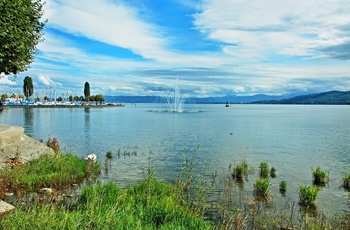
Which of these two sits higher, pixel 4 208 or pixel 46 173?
pixel 4 208

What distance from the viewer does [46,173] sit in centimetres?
2288

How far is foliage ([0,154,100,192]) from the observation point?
2030cm

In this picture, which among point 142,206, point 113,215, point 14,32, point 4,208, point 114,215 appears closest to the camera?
point 114,215

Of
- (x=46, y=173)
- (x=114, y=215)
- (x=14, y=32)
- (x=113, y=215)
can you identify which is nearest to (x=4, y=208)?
(x=113, y=215)

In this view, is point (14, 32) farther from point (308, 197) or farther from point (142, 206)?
point (308, 197)

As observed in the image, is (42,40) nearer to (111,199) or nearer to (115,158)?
(115,158)

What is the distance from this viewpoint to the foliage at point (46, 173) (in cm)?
2030

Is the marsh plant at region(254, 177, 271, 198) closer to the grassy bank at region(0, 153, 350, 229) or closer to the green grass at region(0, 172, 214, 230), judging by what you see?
the grassy bank at region(0, 153, 350, 229)

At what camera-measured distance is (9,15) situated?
19.3 metres

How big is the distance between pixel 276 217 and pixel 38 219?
41.7 ft

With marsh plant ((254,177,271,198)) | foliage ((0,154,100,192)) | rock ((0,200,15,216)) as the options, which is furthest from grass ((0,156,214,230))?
marsh plant ((254,177,271,198))

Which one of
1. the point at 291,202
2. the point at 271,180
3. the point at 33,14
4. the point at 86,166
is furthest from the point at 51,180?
the point at 271,180

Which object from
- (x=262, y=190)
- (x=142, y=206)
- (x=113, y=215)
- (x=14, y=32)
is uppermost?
(x=14, y=32)

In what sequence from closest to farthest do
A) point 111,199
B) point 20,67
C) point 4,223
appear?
point 4,223, point 111,199, point 20,67
